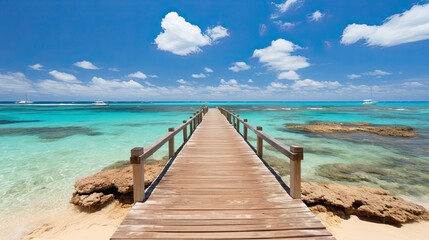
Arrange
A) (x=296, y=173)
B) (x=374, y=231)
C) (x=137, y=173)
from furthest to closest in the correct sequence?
(x=374, y=231) → (x=296, y=173) → (x=137, y=173)

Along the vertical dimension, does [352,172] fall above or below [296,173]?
below

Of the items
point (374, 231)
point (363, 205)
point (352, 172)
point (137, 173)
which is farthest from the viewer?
point (352, 172)

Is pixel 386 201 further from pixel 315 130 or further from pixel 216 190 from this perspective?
pixel 315 130

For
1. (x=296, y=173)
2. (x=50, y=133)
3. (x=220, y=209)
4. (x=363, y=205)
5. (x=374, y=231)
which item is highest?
(x=296, y=173)

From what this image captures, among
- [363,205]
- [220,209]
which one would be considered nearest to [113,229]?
[220,209]

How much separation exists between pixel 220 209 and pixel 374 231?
422 cm

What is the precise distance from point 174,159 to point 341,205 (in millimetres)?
4843

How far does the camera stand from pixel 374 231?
5203mm

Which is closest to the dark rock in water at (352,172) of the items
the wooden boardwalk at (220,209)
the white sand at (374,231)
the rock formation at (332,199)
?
the rock formation at (332,199)

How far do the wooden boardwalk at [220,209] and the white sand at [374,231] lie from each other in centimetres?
210

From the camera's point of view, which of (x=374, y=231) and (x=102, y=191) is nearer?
(x=374, y=231)

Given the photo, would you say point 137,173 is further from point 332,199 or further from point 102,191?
point 332,199

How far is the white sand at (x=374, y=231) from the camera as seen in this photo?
5000 mm

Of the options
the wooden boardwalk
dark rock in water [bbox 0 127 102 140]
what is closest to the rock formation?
the wooden boardwalk
